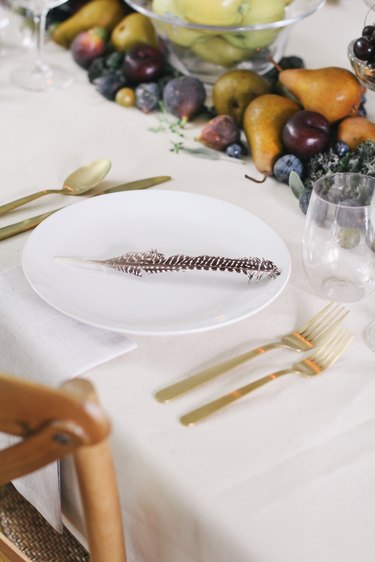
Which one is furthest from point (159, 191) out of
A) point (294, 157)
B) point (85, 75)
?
point (85, 75)

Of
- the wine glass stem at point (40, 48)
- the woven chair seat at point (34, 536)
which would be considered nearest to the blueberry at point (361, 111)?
the wine glass stem at point (40, 48)

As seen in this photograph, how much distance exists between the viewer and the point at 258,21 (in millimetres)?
1232

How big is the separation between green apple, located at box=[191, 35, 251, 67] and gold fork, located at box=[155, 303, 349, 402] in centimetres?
63

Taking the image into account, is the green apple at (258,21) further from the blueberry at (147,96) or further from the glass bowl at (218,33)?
the blueberry at (147,96)

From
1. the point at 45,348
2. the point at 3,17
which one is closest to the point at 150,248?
the point at 45,348

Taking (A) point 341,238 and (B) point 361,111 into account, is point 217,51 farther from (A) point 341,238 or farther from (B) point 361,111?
(A) point 341,238

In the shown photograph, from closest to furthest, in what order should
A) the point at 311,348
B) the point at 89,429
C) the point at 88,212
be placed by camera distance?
the point at 89,429 < the point at 311,348 < the point at 88,212

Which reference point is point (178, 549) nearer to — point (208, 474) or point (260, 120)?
point (208, 474)

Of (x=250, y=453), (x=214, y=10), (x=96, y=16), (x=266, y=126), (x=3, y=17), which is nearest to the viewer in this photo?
(x=250, y=453)

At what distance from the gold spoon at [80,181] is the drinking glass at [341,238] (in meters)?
0.34

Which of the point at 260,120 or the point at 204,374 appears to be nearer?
the point at 204,374

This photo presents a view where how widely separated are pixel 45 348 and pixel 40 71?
0.78 m

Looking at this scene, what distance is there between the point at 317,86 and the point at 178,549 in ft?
2.35

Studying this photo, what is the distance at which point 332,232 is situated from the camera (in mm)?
781
